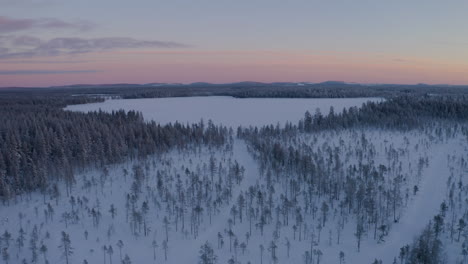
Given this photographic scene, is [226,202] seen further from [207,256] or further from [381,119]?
[381,119]

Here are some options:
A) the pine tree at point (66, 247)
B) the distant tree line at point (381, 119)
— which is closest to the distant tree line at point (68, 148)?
the pine tree at point (66, 247)

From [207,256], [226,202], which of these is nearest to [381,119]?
[226,202]

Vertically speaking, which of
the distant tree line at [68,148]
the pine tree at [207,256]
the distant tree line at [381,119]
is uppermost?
the distant tree line at [381,119]

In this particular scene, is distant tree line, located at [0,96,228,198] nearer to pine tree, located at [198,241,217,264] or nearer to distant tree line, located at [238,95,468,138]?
distant tree line, located at [238,95,468,138]

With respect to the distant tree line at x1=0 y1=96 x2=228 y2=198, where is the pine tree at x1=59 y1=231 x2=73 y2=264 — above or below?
below

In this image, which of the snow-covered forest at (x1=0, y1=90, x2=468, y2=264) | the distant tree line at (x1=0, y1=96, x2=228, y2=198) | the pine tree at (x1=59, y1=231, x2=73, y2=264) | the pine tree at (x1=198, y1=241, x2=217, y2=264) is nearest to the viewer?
the pine tree at (x1=198, y1=241, x2=217, y2=264)

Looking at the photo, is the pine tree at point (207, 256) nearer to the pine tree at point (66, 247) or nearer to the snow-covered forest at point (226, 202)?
the snow-covered forest at point (226, 202)

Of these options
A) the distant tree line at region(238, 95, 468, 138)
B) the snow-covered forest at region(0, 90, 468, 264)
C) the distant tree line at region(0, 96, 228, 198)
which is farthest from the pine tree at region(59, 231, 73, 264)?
the distant tree line at region(238, 95, 468, 138)

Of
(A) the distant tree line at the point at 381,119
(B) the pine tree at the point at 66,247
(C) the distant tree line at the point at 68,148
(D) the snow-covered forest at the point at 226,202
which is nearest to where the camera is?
(B) the pine tree at the point at 66,247

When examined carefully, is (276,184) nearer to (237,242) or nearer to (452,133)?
(237,242)
